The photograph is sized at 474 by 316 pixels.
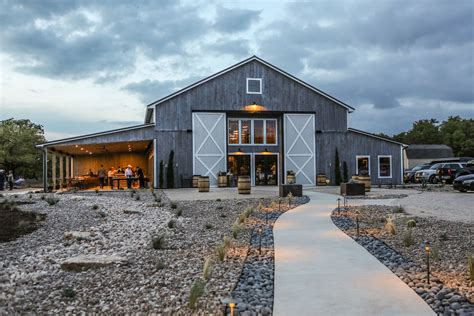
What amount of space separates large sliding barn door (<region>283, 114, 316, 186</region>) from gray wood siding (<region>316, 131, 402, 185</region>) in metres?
0.55

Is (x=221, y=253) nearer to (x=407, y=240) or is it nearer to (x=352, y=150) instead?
(x=407, y=240)

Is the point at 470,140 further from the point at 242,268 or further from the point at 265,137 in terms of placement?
the point at 242,268

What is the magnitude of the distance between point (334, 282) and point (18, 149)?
46.8 m

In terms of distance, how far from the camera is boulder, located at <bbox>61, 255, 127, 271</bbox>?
6113 millimetres

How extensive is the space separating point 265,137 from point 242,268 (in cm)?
2273

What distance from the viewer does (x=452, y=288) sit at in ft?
15.9

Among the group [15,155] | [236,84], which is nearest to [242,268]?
[236,84]

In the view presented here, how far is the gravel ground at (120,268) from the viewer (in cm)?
462

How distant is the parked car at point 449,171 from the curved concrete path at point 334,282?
2205 cm

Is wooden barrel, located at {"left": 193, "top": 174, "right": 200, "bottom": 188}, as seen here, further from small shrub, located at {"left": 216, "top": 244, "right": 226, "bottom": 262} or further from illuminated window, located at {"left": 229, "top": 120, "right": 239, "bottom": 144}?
small shrub, located at {"left": 216, "top": 244, "right": 226, "bottom": 262}

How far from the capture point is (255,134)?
93.2 feet

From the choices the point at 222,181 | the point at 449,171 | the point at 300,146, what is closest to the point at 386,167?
the point at 449,171

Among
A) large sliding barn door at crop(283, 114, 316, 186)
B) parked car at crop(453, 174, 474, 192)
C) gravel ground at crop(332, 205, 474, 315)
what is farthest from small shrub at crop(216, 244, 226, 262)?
large sliding barn door at crop(283, 114, 316, 186)

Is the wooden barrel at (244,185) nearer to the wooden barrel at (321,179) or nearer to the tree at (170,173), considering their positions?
the tree at (170,173)
